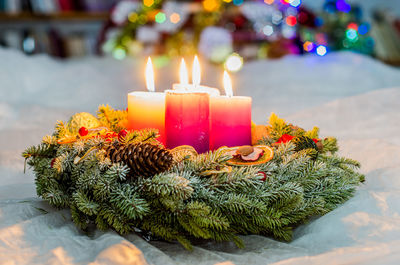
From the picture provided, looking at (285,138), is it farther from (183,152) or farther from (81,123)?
(81,123)

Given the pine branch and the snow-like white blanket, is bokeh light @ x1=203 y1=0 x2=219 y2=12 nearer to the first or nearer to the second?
the snow-like white blanket

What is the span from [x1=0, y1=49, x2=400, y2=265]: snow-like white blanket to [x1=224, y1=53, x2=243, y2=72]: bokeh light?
0.51ft

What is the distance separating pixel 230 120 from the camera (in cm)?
81

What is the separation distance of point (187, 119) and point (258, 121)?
2.45ft

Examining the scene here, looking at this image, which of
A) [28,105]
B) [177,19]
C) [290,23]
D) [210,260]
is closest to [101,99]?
[28,105]

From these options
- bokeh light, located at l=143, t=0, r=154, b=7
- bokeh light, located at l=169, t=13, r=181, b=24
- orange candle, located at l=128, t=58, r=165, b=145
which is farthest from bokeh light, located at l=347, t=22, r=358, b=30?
orange candle, located at l=128, t=58, r=165, b=145

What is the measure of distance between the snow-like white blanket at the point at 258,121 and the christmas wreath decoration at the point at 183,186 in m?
0.03

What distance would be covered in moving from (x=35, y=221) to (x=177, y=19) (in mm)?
2442

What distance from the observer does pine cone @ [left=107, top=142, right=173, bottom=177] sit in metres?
0.68

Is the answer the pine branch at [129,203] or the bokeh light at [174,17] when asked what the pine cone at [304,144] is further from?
the bokeh light at [174,17]

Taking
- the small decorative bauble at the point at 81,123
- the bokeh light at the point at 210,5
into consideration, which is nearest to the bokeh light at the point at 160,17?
the bokeh light at the point at 210,5

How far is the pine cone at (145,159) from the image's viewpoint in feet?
2.22

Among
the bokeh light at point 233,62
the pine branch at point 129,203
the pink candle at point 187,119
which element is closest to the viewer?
the pine branch at point 129,203

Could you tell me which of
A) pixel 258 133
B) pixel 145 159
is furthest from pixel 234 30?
pixel 145 159
